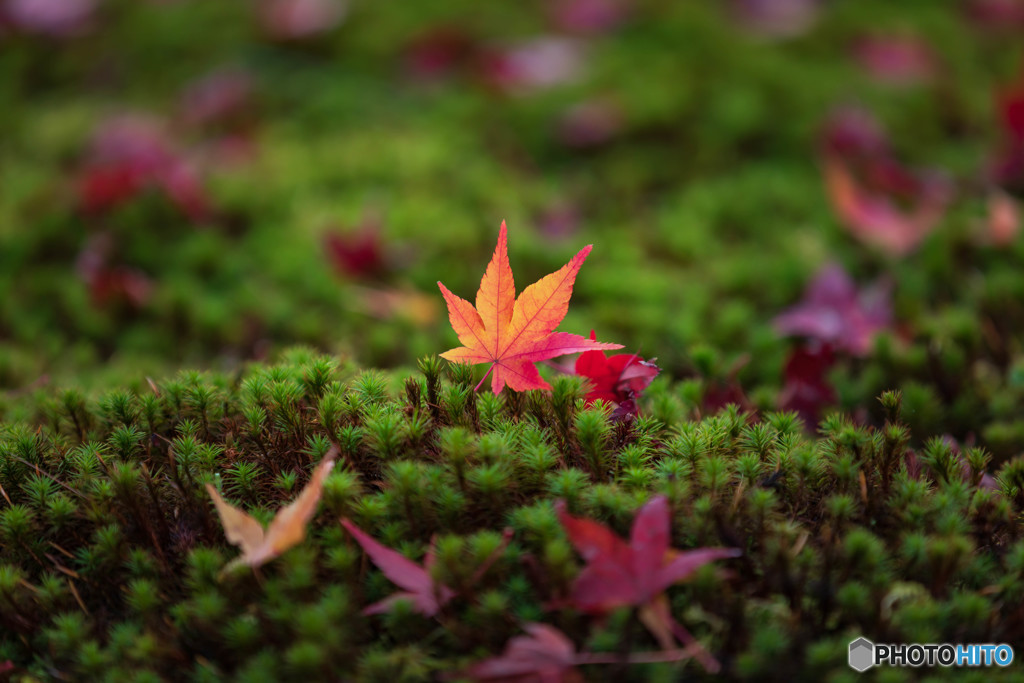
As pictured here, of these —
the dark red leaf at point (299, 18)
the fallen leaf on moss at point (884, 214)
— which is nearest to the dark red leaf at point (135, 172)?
the dark red leaf at point (299, 18)

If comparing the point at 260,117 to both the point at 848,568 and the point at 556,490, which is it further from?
the point at 848,568

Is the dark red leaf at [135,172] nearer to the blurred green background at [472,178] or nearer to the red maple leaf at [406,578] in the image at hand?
the blurred green background at [472,178]

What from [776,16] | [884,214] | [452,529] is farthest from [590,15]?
[452,529]

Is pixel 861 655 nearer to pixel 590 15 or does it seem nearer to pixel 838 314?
pixel 838 314

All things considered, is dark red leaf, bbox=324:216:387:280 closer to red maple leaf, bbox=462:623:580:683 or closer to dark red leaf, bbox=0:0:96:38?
red maple leaf, bbox=462:623:580:683

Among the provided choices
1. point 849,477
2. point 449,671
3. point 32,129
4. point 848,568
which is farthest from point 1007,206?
point 32,129

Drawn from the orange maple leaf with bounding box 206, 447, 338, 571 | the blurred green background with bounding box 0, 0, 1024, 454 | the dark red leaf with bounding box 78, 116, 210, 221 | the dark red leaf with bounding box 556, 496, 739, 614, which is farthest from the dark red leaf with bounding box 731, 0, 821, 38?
the orange maple leaf with bounding box 206, 447, 338, 571
